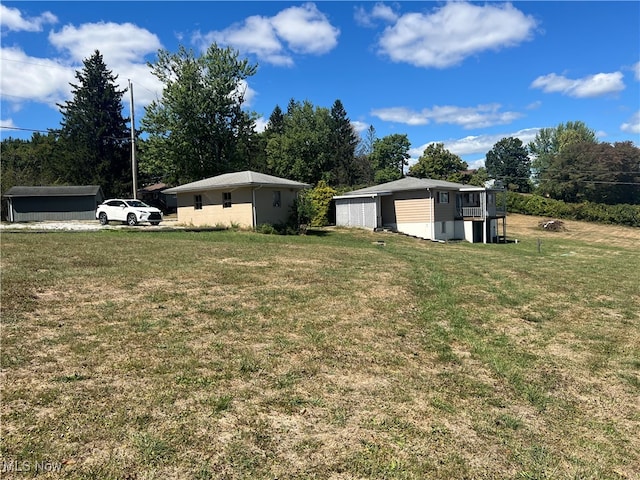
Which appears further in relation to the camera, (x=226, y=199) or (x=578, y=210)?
(x=578, y=210)

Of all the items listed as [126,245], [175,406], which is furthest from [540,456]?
[126,245]

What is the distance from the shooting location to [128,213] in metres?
25.4

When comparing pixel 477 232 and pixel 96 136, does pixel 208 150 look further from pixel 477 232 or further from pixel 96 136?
pixel 477 232

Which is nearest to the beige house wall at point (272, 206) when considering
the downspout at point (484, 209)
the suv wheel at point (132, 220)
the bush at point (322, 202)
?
the bush at point (322, 202)

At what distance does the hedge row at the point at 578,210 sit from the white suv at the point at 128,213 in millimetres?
40973

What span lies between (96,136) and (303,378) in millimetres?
46381

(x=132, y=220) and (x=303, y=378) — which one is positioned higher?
(x=132, y=220)

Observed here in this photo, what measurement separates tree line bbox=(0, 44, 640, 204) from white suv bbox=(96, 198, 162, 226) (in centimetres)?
1499

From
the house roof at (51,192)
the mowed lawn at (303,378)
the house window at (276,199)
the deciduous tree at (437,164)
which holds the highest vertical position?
the deciduous tree at (437,164)

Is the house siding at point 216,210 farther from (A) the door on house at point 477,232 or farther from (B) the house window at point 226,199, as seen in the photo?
→ (A) the door on house at point 477,232

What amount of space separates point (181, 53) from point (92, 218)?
1909 cm

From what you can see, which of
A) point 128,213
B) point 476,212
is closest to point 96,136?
point 128,213

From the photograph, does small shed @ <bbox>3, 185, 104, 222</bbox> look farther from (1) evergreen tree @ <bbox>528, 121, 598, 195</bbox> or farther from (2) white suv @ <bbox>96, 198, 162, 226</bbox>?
(1) evergreen tree @ <bbox>528, 121, 598, 195</bbox>

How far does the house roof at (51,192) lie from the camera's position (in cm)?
3294
